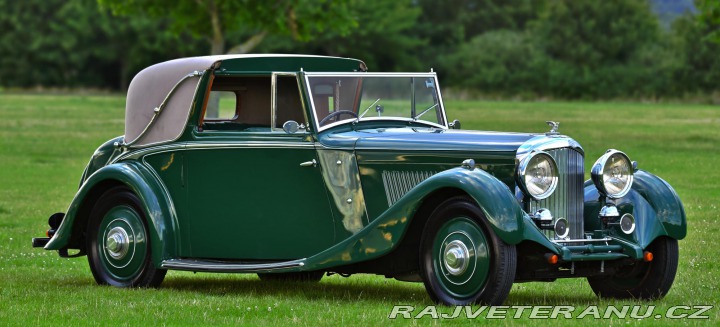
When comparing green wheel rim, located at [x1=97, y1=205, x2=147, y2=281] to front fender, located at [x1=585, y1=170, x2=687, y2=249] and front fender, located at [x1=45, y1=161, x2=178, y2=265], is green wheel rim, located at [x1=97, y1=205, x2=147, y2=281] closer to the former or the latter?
front fender, located at [x1=45, y1=161, x2=178, y2=265]

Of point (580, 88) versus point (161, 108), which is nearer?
point (161, 108)

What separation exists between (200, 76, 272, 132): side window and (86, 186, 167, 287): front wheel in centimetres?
92

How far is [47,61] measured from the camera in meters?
86.9

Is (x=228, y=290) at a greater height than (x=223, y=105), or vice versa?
(x=223, y=105)

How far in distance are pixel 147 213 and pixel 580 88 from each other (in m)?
71.4

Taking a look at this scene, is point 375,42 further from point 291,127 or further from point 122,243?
point 291,127

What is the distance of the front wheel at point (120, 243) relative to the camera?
10.4m

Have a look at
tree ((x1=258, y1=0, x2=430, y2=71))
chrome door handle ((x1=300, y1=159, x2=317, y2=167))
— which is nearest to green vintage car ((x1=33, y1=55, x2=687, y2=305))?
chrome door handle ((x1=300, y1=159, x2=317, y2=167))

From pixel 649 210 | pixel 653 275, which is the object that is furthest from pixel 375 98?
pixel 653 275

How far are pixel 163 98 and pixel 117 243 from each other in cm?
125

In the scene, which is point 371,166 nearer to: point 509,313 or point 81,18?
point 509,313

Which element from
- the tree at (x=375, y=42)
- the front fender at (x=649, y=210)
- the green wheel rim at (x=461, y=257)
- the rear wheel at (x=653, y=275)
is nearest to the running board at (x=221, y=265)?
the green wheel rim at (x=461, y=257)

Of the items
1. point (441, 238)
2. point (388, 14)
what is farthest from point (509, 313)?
point (388, 14)

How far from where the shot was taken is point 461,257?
8.63m
